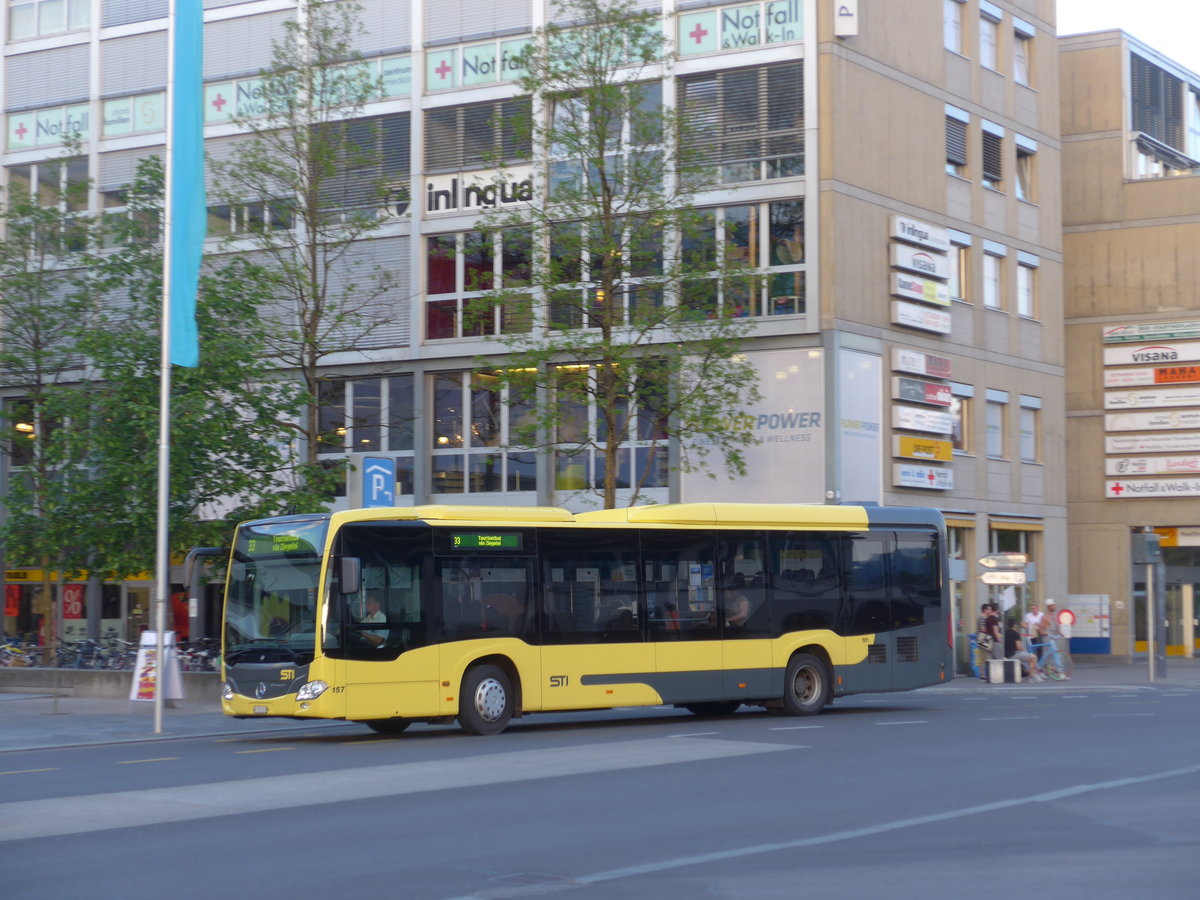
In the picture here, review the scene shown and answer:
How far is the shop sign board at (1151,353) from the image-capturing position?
48281 mm

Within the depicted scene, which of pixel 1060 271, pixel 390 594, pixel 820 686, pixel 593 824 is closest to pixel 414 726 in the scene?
pixel 390 594

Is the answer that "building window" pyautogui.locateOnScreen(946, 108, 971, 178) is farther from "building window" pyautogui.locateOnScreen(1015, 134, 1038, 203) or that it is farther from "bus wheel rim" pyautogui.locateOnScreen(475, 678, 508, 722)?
"bus wheel rim" pyautogui.locateOnScreen(475, 678, 508, 722)

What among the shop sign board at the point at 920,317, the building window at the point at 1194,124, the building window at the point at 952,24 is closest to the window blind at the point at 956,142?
the building window at the point at 952,24

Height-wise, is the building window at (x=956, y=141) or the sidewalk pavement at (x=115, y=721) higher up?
the building window at (x=956, y=141)

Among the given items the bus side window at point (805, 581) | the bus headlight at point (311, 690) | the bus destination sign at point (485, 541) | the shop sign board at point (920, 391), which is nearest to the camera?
the bus headlight at point (311, 690)

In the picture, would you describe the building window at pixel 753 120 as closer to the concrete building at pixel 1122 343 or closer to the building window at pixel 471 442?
the building window at pixel 471 442

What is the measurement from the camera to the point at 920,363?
39.6 meters

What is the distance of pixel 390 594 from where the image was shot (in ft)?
62.5

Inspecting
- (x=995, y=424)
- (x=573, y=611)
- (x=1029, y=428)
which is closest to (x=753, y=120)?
(x=995, y=424)

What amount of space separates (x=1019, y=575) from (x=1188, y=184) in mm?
18097

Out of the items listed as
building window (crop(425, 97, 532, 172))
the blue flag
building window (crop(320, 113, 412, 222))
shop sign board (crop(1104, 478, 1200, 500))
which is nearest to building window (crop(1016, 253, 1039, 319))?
shop sign board (crop(1104, 478, 1200, 500))

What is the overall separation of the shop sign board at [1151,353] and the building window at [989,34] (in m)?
10.3

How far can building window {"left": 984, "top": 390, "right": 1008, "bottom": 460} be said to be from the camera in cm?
4338

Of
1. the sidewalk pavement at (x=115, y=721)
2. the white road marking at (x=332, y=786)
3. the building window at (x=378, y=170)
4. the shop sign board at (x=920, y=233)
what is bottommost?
the sidewalk pavement at (x=115, y=721)
